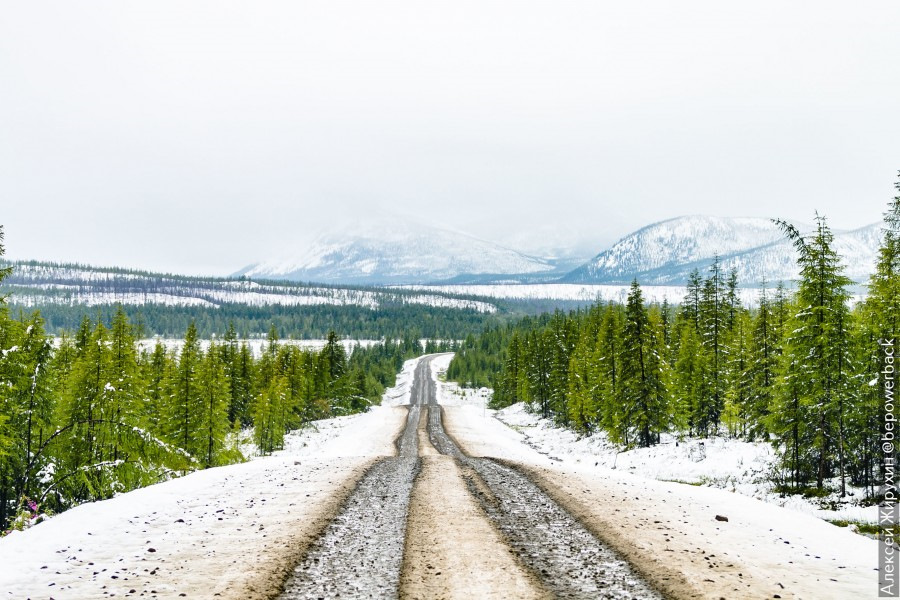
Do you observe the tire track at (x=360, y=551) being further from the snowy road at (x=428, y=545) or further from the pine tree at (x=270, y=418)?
the pine tree at (x=270, y=418)

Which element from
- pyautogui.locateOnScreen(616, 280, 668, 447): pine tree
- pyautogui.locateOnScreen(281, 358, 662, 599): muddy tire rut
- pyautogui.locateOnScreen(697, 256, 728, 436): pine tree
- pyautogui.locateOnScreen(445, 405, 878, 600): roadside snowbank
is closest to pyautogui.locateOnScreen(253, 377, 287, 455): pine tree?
pyautogui.locateOnScreen(616, 280, 668, 447): pine tree

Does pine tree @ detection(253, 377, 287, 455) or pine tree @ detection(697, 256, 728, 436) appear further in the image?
pine tree @ detection(253, 377, 287, 455)

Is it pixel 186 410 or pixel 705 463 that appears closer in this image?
pixel 705 463

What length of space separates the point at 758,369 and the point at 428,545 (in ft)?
106

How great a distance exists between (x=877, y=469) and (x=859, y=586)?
61.1 ft

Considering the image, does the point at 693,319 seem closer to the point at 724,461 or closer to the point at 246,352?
the point at 724,461

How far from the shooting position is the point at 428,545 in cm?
962

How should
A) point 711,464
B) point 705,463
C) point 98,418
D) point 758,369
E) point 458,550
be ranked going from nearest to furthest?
point 458,550
point 98,418
point 711,464
point 705,463
point 758,369

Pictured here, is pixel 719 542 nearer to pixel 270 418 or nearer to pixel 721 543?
pixel 721 543

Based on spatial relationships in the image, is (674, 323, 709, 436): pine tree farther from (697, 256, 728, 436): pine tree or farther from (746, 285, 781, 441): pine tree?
(746, 285, 781, 441): pine tree

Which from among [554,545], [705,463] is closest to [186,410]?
[554,545]

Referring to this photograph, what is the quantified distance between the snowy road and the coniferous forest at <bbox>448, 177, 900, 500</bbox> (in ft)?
28.2

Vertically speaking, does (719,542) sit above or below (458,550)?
below

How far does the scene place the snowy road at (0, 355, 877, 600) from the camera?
7582 millimetres
